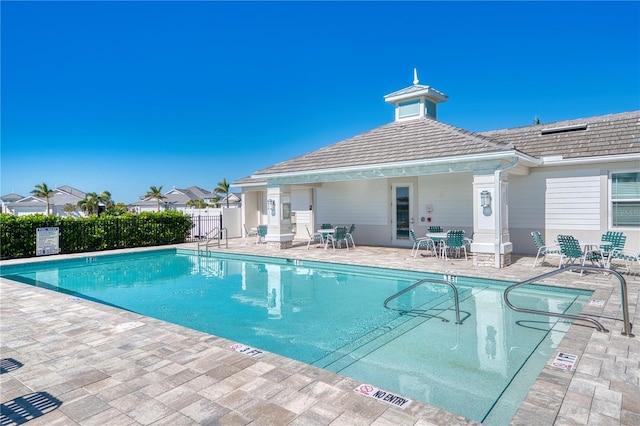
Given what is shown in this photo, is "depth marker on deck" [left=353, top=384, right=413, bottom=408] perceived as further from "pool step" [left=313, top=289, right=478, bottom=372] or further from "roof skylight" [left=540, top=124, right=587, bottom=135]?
"roof skylight" [left=540, top=124, right=587, bottom=135]

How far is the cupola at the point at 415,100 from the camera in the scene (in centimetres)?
1546

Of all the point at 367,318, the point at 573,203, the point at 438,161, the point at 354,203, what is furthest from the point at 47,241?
the point at 573,203

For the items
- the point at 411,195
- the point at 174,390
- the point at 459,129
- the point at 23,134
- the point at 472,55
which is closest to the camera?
the point at 174,390

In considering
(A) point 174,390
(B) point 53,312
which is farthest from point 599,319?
(B) point 53,312

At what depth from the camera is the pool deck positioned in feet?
9.69

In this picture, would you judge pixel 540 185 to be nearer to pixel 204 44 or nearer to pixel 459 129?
pixel 459 129

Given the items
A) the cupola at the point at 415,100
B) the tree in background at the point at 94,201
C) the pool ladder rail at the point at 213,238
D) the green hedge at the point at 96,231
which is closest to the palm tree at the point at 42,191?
the tree in background at the point at 94,201

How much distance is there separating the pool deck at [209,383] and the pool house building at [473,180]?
5.45m

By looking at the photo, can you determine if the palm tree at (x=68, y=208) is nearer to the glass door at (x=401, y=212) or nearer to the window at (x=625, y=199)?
the glass door at (x=401, y=212)

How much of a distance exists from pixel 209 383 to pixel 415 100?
47.9 ft

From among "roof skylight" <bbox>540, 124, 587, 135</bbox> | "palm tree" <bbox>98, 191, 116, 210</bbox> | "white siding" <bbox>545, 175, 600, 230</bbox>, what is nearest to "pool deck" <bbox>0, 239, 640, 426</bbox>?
"white siding" <bbox>545, 175, 600, 230</bbox>

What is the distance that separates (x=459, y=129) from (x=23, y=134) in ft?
107

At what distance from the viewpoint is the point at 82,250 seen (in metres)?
15.2

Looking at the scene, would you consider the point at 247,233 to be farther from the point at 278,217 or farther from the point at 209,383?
the point at 209,383
